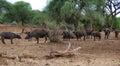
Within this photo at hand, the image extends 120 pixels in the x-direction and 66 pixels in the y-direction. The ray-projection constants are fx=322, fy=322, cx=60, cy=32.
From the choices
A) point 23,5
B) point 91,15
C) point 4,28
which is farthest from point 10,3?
point 91,15

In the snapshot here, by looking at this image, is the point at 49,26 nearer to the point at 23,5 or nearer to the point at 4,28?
the point at 4,28

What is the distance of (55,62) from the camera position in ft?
48.0

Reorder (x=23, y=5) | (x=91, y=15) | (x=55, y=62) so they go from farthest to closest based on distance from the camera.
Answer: (x=23, y=5) → (x=91, y=15) → (x=55, y=62)

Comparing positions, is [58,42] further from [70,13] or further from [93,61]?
[93,61]

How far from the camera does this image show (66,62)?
1471 centimetres

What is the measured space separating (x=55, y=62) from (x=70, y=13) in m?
12.9

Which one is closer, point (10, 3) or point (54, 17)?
point (54, 17)

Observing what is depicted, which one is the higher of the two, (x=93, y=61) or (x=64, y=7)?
(x=64, y=7)

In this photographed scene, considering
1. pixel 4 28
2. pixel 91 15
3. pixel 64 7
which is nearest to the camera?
pixel 64 7

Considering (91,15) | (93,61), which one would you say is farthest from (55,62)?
(91,15)

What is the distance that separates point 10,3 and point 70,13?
135 feet

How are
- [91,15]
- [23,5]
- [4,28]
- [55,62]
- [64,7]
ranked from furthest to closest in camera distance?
[23,5]
[4,28]
[91,15]
[64,7]
[55,62]

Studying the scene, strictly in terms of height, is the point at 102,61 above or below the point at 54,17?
below

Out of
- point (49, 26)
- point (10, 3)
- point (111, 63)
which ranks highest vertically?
point (10, 3)
